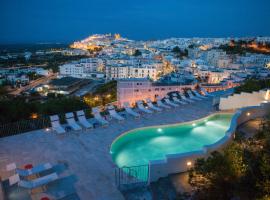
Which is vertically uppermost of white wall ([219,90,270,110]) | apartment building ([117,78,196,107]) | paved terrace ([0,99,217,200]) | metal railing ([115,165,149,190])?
white wall ([219,90,270,110])

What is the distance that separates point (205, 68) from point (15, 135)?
35.3 meters

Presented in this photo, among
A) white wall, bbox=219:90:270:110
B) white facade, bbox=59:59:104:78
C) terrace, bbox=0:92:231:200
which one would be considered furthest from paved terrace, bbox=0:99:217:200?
white facade, bbox=59:59:104:78

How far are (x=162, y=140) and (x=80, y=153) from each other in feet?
11.3

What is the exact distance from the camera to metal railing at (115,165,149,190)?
551 cm

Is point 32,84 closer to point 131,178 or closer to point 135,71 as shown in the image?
point 135,71

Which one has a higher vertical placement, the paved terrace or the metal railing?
the paved terrace

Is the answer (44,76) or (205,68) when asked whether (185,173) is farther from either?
(44,76)

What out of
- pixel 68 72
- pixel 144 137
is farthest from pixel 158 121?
pixel 68 72

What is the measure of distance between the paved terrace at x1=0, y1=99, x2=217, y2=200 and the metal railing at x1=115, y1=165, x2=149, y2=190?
15 centimetres

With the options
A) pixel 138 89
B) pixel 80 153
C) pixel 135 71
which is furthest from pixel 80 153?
pixel 135 71

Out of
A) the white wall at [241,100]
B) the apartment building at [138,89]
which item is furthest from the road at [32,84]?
the white wall at [241,100]

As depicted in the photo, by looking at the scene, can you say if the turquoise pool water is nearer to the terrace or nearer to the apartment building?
the terrace

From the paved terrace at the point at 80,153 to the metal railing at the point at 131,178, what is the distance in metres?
0.15

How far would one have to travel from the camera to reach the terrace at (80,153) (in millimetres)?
5410
